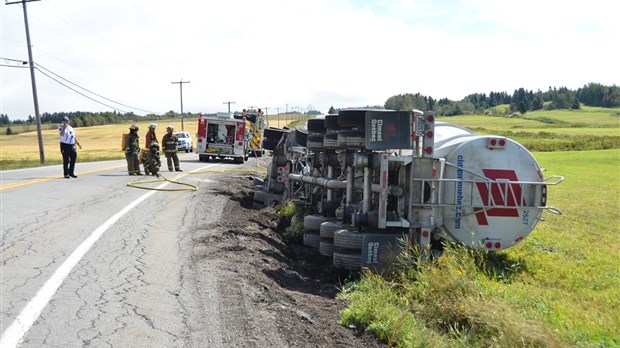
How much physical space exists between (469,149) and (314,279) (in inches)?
112

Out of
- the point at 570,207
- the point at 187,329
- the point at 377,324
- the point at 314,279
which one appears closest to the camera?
the point at 187,329

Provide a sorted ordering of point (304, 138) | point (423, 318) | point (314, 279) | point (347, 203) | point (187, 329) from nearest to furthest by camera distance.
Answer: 1. point (187, 329)
2. point (423, 318)
3. point (314, 279)
4. point (347, 203)
5. point (304, 138)

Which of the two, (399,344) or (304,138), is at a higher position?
(304,138)

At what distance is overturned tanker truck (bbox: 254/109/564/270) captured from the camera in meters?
8.52

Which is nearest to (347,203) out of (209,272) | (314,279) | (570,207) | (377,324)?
(314,279)

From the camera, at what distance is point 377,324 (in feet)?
19.3

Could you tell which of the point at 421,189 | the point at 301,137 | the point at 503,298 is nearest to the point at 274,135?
the point at 301,137

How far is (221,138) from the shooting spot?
111 ft

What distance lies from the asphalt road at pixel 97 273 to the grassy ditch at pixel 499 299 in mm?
1858

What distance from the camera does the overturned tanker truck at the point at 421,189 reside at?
8523mm

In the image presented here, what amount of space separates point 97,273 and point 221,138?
2708cm

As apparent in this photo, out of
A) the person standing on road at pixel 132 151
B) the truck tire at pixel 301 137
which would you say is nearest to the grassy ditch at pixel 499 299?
the truck tire at pixel 301 137

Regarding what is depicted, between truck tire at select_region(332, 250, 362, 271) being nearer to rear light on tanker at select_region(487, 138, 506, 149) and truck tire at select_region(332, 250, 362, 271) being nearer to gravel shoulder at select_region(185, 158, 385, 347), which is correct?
gravel shoulder at select_region(185, 158, 385, 347)

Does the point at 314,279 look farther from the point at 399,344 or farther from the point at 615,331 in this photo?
the point at 615,331
